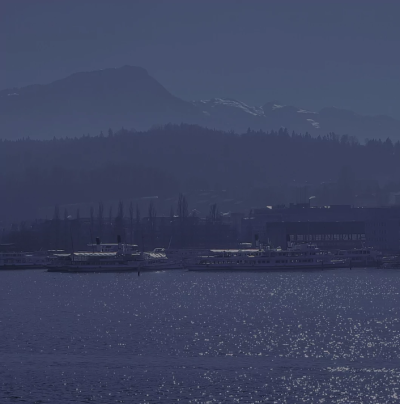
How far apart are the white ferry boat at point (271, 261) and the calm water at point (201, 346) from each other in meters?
30.4

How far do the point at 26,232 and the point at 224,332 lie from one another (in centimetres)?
11169

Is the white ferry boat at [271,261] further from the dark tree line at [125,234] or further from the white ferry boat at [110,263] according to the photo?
the dark tree line at [125,234]

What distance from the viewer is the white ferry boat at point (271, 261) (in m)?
113

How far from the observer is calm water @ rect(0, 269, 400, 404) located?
1622 inches

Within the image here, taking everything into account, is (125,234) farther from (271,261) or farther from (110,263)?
(271,261)

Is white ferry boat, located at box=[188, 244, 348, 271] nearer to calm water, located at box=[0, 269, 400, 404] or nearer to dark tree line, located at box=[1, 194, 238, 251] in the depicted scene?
calm water, located at box=[0, 269, 400, 404]

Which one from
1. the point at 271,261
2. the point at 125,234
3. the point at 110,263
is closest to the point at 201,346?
the point at 271,261

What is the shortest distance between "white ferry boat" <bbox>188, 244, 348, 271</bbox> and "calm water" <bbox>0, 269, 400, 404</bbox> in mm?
30359

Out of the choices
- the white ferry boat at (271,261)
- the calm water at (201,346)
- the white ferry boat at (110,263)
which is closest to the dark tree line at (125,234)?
the white ferry boat at (110,263)

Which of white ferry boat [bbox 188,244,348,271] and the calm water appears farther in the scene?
white ferry boat [bbox 188,244,348,271]

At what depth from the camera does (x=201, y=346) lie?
50.2 metres

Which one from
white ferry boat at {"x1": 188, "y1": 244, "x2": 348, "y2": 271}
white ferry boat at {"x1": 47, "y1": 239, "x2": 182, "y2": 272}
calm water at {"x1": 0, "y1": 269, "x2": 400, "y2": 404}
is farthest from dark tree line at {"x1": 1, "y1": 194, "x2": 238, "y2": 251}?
calm water at {"x1": 0, "y1": 269, "x2": 400, "y2": 404}

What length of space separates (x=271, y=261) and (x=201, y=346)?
2482 inches

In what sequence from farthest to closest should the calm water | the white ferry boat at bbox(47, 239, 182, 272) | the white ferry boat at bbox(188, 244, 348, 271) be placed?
the white ferry boat at bbox(47, 239, 182, 272)
the white ferry boat at bbox(188, 244, 348, 271)
the calm water
